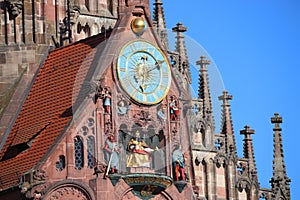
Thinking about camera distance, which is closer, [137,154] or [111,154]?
[111,154]

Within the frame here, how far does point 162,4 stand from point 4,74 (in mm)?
14745

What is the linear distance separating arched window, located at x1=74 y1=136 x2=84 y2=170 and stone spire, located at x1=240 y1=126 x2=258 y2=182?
20107mm

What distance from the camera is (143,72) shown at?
360 ft

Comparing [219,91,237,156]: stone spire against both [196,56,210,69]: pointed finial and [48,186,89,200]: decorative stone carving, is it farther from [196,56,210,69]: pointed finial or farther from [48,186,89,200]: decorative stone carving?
[48,186,89,200]: decorative stone carving

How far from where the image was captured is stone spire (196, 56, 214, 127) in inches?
4975

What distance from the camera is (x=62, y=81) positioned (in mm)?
111875

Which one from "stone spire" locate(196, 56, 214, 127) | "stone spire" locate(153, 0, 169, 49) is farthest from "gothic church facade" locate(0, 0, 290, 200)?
"stone spire" locate(196, 56, 214, 127)

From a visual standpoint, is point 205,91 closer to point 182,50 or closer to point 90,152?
point 182,50

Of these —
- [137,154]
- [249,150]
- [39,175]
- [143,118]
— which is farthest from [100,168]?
[249,150]

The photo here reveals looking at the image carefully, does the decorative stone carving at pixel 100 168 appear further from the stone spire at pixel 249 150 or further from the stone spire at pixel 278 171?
the stone spire at pixel 278 171

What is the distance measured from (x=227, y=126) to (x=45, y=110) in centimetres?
1813

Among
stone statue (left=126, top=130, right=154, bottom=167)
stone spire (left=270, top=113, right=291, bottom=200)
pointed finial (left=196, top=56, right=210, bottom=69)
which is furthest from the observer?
stone spire (left=270, top=113, right=291, bottom=200)

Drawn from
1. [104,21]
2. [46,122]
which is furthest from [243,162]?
[46,122]

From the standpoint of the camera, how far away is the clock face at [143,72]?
110 meters
